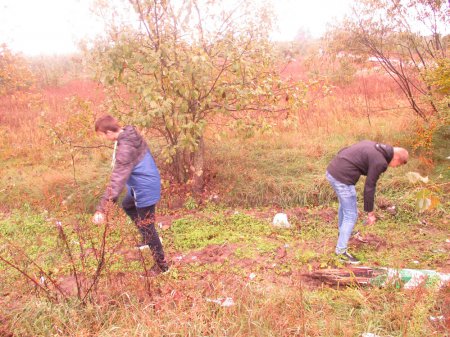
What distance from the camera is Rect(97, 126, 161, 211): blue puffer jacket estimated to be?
3.43m

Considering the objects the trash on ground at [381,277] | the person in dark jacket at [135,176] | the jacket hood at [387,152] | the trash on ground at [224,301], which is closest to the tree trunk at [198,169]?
the person in dark jacket at [135,176]

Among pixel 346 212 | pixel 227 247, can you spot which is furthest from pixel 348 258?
pixel 227 247

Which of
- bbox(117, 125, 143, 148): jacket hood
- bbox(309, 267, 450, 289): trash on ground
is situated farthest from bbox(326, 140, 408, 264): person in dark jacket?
bbox(117, 125, 143, 148): jacket hood

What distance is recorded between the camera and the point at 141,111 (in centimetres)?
535

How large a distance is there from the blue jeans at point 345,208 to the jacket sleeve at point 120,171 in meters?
2.27

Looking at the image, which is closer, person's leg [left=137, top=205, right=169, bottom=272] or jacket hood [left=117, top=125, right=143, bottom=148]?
jacket hood [left=117, top=125, right=143, bottom=148]

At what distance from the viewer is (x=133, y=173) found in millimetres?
3662

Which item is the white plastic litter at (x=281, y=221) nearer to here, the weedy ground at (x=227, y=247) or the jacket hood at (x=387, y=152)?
the weedy ground at (x=227, y=247)

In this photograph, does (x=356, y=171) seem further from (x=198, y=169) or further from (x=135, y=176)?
(x=198, y=169)

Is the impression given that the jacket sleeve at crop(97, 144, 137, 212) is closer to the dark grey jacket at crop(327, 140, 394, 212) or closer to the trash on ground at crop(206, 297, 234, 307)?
the trash on ground at crop(206, 297, 234, 307)

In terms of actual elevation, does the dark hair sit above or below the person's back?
above

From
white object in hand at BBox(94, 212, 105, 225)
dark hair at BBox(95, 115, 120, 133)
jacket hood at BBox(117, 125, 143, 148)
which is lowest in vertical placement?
white object in hand at BBox(94, 212, 105, 225)

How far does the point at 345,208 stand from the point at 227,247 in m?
1.60

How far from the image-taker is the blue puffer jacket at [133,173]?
343 cm
